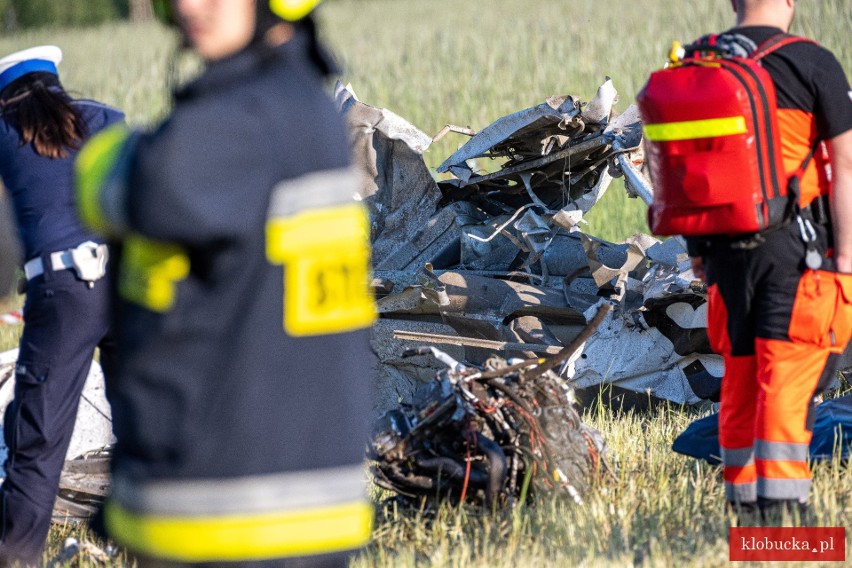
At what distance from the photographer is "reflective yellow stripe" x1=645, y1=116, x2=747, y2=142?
328 centimetres

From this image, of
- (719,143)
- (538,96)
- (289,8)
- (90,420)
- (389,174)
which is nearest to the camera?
(289,8)

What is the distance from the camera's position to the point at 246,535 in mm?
1942

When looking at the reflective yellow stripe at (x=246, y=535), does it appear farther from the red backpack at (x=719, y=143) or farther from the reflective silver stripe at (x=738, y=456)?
the reflective silver stripe at (x=738, y=456)

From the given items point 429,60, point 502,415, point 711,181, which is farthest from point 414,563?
point 429,60

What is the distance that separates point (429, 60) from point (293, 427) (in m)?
16.1

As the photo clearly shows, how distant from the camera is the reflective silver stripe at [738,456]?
3633 mm

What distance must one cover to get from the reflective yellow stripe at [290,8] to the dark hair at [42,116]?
230cm

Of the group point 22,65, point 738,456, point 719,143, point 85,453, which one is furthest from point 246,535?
point 85,453

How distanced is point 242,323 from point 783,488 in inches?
83.2

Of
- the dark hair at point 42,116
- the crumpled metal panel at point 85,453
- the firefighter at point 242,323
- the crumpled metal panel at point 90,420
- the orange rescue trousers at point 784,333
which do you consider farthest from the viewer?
the crumpled metal panel at point 90,420

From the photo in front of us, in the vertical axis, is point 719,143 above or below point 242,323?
above

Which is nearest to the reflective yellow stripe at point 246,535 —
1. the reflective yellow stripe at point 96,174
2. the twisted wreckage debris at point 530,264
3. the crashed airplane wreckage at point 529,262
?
the reflective yellow stripe at point 96,174

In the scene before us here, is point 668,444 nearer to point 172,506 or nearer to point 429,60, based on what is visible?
point 172,506

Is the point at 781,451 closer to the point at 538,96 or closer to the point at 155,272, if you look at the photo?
the point at 155,272
